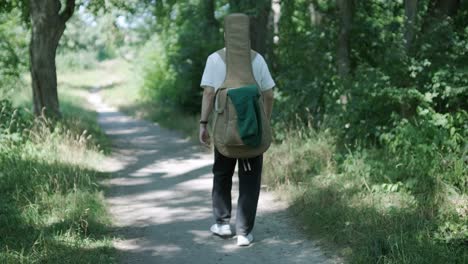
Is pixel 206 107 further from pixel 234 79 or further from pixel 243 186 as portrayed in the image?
pixel 243 186

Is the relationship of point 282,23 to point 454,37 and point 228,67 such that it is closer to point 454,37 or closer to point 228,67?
point 454,37

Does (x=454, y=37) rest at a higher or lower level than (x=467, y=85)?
higher

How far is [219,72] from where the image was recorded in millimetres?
5129

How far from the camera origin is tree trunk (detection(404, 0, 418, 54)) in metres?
8.50

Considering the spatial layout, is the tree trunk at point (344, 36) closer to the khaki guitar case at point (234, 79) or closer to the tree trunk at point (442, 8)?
the tree trunk at point (442, 8)

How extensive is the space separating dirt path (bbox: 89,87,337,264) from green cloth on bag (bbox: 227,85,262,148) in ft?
3.72

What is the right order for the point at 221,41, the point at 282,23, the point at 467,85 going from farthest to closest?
1. the point at 221,41
2. the point at 282,23
3. the point at 467,85

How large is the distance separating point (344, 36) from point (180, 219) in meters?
5.22

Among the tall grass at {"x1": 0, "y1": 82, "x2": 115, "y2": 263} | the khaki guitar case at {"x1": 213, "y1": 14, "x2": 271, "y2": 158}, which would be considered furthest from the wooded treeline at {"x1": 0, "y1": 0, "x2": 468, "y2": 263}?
the tall grass at {"x1": 0, "y1": 82, "x2": 115, "y2": 263}

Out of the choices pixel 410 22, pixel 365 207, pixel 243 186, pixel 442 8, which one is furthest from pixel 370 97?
pixel 243 186

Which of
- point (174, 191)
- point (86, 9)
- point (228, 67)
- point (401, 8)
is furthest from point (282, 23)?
point (228, 67)

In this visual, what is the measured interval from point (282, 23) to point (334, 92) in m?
5.50

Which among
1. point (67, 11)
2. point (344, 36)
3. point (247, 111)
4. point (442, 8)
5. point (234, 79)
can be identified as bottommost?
point (247, 111)

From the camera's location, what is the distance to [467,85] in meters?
7.15
